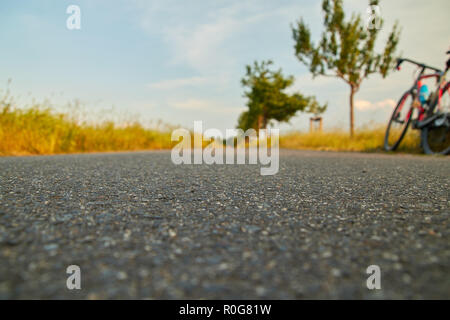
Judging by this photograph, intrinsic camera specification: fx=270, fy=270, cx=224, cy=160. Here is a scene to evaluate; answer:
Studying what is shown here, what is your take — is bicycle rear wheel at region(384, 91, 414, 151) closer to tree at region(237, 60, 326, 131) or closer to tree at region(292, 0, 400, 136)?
tree at region(292, 0, 400, 136)

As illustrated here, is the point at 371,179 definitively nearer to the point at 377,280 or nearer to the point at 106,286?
the point at 377,280

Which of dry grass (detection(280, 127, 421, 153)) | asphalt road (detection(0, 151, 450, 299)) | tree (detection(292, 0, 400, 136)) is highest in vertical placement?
tree (detection(292, 0, 400, 136))

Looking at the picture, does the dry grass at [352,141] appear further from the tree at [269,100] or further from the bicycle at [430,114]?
the tree at [269,100]

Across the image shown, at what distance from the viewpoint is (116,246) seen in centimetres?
104

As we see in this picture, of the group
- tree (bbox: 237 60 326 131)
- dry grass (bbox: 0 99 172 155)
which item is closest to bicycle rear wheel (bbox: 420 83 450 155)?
dry grass (bbox: 0 99 172 155)

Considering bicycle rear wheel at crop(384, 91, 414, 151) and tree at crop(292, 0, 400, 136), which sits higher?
tree at crop(292, 0, 400, 136)

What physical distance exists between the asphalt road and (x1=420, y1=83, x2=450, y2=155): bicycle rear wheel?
580 centimetres

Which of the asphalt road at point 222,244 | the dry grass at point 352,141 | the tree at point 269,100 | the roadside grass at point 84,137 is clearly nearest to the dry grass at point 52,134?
the roadside grass at point 84,137

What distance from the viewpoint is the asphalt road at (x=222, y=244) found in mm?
796

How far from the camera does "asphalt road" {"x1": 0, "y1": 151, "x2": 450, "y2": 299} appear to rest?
80 cm

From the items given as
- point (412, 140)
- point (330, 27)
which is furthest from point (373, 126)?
point (330, 27)

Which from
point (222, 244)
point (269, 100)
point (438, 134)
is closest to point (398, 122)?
point (438, 134)

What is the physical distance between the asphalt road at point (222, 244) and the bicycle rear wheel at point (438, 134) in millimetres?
5796
